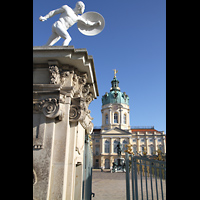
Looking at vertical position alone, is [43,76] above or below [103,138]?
above

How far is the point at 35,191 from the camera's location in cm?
258

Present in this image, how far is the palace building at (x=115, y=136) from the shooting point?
50125 millimetres

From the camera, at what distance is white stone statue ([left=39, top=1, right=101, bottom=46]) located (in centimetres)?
338

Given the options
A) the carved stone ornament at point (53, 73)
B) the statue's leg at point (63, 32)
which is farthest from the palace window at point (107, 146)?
the carved stone ornament at point (53, 73)

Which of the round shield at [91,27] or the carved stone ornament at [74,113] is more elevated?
the round shield at [91,27]

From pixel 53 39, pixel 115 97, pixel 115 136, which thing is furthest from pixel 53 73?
pixel 115 97

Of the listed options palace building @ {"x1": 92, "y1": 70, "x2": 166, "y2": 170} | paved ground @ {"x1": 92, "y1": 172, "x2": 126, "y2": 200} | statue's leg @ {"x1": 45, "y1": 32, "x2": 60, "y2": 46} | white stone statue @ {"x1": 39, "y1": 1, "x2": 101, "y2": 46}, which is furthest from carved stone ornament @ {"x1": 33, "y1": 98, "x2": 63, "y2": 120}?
palace building @ {"x1": 92, "y1": 70, "x2": 166, "y2": 170}

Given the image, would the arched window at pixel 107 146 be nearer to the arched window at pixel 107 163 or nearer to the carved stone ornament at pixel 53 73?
the arched window at pixel 107 163

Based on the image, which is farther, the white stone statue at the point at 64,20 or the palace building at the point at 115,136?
the palace building at the point at 115,136

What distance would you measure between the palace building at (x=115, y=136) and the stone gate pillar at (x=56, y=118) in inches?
1888
